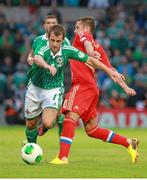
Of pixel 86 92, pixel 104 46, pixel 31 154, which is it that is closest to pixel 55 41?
pixel 86 92

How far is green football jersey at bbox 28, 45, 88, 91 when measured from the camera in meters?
12.5

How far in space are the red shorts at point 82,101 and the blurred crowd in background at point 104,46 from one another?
12.3 metres

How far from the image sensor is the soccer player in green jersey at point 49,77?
12.3m

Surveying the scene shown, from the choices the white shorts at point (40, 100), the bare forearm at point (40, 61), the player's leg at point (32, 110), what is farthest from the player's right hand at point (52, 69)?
the player's leg at point (32, 110)

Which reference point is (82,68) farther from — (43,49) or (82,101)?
(43,49)

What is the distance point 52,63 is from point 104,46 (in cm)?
1630

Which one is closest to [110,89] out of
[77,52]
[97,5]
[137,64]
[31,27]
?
[137,64]

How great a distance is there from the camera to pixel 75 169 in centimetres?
1145

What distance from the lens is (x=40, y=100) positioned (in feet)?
43.8

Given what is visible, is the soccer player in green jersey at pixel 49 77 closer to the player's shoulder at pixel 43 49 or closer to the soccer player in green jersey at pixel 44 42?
the player's shoulder at pixel 43 49

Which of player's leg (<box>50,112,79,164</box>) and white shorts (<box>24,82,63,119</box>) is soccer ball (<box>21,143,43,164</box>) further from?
white shorts (<box>24,82,63,119</box>)

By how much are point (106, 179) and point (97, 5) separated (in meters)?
22.4

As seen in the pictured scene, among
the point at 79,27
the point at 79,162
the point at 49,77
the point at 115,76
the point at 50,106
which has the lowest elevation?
the point at 79,162

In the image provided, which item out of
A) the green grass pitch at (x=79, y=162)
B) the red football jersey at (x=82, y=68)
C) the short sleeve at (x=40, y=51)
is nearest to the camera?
the green grass pitch at (x=79, y=162)
